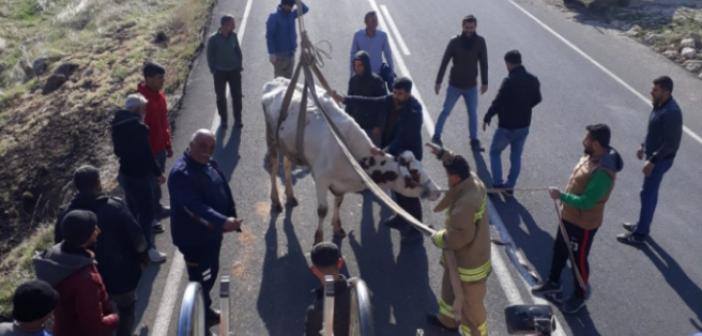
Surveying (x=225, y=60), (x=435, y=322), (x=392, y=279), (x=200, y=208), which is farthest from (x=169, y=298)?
(x=225, y=60)

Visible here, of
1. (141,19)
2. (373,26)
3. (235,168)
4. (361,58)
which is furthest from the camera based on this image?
(141,19)

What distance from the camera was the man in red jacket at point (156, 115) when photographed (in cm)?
979

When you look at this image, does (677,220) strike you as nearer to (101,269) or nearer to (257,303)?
(257,303)

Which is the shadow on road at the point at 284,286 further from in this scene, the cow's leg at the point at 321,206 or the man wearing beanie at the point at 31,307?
the man wearing beanie at the point at 31,307

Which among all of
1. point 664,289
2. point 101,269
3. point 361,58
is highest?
point 361,58

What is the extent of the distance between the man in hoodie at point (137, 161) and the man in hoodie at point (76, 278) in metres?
2.69

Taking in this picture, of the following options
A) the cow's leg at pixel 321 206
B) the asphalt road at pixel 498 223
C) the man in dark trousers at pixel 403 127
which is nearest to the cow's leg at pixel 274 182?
the asphalt road at pixel 498 223

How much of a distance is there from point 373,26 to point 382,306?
18.8 ft

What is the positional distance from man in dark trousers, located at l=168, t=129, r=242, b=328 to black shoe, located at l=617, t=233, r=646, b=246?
5.32 metres

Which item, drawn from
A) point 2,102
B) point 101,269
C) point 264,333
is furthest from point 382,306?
point 2,102

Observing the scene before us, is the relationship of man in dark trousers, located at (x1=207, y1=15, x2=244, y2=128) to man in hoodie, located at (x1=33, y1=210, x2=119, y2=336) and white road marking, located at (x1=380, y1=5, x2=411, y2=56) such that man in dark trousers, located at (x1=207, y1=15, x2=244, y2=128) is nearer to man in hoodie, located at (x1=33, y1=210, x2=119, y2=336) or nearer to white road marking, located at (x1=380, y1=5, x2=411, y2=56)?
white road marking, located at (x1=380, y1=5, x2=411, y2=56)

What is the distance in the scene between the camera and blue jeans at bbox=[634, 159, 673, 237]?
10.1 m

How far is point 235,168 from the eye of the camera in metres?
12.0

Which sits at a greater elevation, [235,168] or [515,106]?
[515,106]
